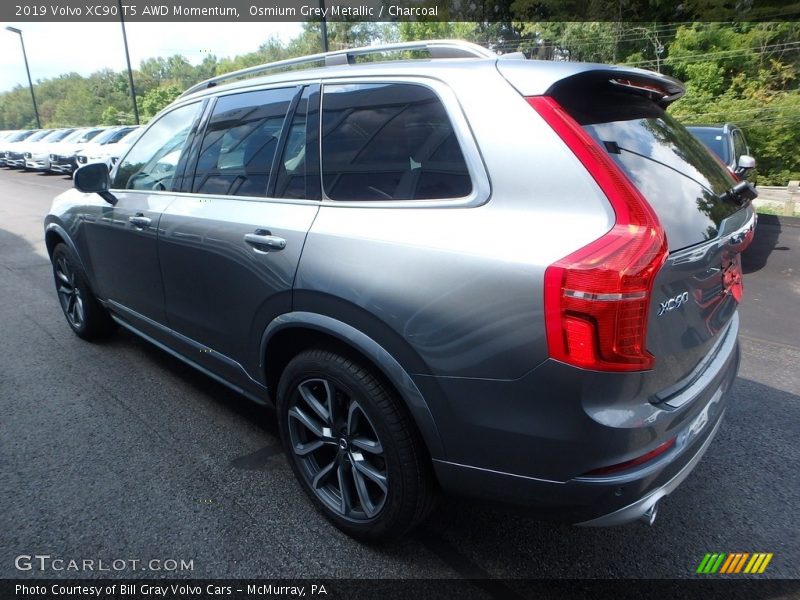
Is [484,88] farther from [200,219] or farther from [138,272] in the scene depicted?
[138,272]

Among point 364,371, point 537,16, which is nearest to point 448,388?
Answer: point 364,371

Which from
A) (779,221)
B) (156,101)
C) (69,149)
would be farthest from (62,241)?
(156,101)

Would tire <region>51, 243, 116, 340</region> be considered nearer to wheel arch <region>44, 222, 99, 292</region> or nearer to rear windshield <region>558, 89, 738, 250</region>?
wheel arch <region>44, 222, 99, 292</region>

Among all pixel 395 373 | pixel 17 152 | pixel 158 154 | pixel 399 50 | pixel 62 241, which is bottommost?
pixel 17 152

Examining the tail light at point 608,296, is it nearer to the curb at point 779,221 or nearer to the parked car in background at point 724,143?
the parked car in background at point 724,143

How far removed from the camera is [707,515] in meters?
2.46

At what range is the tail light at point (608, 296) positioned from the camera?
155 cm

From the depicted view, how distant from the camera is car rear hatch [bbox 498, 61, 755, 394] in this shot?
172 cm

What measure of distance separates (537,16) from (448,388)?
43825mm

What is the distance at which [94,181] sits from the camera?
3617 mm

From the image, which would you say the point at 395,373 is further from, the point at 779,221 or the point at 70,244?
the point at 779,221

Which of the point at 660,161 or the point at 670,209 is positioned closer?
the point at 670,209

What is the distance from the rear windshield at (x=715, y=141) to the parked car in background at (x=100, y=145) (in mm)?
17460

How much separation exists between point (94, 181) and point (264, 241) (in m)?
1.96
